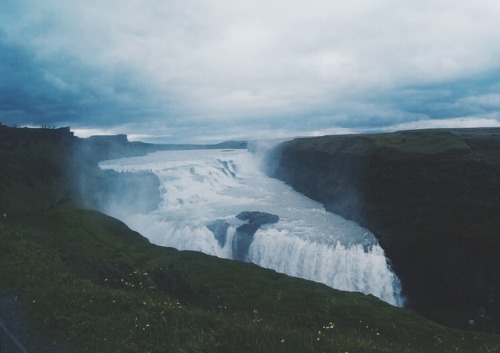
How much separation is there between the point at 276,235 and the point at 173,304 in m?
42.8

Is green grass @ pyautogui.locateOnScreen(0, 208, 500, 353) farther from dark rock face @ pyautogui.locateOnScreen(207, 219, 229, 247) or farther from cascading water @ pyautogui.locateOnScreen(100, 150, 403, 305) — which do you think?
dark rock face @ pyautogui.locateOnScreen(207, 219, 229, 247)

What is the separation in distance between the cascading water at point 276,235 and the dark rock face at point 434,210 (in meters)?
3.45

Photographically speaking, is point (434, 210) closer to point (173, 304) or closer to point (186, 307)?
point (186, 307)

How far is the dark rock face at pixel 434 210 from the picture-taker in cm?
4572

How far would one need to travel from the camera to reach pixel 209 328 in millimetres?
12062

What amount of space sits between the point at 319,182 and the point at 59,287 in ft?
267

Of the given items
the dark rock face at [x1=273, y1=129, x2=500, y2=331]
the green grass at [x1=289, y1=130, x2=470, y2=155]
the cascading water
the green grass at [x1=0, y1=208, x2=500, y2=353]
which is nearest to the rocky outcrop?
the cascading water

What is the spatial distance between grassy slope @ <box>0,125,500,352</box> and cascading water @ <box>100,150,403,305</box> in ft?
46.8

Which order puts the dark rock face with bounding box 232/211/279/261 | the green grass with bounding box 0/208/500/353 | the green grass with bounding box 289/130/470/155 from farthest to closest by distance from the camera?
the green grass with bounding box 289/130/470/155 → the dark rock face with bounding box 232/211/279/261 → the green grass with bounding box 0/208/500/353

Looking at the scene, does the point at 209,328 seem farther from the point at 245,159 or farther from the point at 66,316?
the point at 245,159

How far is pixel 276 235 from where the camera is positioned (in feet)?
189

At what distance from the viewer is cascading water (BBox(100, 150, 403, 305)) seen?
49406mm

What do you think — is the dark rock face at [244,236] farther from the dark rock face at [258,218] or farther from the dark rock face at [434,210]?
the dark rock face at [434,210]

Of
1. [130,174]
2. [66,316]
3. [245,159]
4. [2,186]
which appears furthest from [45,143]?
[66,316]
